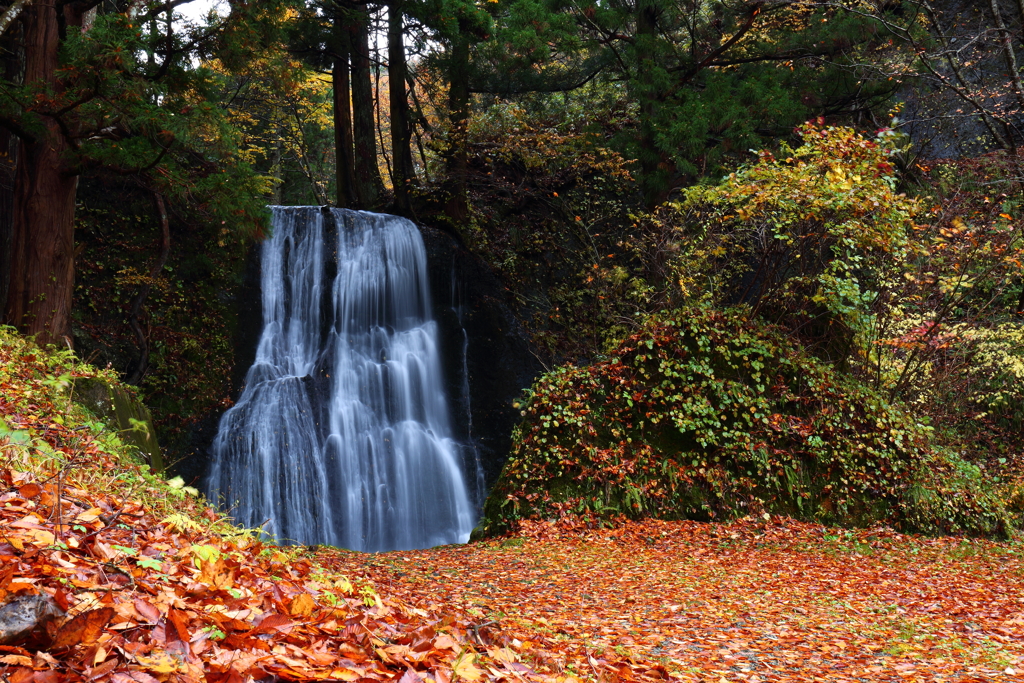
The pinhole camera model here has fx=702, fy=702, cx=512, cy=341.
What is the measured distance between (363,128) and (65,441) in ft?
46.4

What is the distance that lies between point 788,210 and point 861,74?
4.83 metres

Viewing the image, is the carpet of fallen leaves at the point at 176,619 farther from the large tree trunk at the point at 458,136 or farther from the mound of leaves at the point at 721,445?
the large tree trunk at the point at 458,136

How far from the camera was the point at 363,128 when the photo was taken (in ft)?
58.7

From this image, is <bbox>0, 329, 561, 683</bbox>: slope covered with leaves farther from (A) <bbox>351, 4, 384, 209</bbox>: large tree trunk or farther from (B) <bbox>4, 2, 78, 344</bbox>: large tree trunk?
(A) <bbox>351, 4, 384, 209</bbox>: large tree trunk

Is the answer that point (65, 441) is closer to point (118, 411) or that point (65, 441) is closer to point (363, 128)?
point (118, 411)

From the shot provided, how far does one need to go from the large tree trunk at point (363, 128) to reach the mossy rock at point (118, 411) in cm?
1056

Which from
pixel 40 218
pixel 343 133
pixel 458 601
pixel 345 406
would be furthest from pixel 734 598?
pixel 343 133

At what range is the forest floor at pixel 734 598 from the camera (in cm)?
381

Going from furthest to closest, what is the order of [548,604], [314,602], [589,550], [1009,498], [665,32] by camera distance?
[665,32] → [1009,498] → [589,550] → [548,604] → [314,602]

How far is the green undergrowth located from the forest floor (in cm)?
163

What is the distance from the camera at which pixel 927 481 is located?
923cm

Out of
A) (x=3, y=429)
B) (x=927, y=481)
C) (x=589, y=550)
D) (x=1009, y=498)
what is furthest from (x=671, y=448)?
(x=3, y=429)

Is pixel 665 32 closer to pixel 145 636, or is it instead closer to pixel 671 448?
pixel 671 448

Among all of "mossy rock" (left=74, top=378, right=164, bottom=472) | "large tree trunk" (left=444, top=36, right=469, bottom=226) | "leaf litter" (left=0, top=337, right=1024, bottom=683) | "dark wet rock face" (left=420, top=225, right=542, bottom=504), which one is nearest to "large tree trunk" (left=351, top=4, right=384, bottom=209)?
"large tree trunk" (left=444, top=36, right=469, bottom=226)
